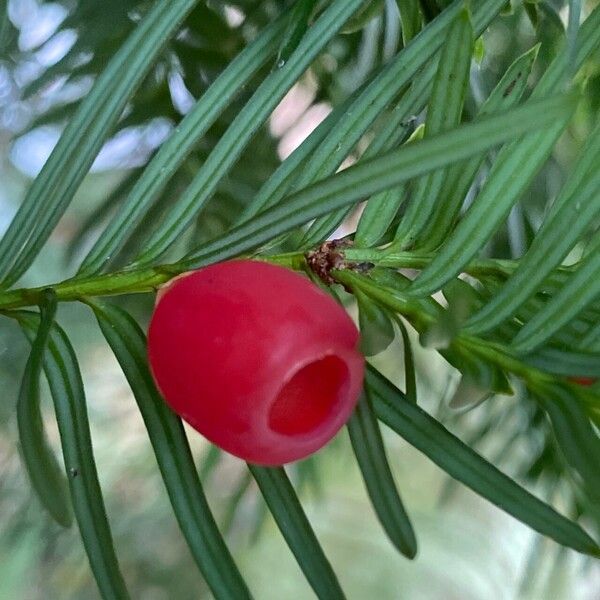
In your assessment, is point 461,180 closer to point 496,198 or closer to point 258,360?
point 496,198

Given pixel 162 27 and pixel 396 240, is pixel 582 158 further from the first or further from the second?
pixel 162 27

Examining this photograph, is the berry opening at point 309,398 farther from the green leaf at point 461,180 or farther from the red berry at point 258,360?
the green leaf at point 461,180

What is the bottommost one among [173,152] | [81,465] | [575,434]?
[575,434]

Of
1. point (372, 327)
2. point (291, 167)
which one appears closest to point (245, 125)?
point (291, 167)

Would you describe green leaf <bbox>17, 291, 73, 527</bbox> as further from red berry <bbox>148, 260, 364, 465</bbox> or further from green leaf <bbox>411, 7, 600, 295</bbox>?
green leaf <bbox>411, 7, 600, 295</bbox>

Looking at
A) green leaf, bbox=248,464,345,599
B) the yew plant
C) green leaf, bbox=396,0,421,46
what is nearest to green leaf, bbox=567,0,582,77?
the yew plant

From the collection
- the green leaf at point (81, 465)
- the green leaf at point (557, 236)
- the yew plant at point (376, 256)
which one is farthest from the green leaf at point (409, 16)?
the green leaf at point (81, 465)
